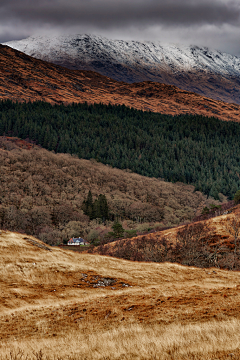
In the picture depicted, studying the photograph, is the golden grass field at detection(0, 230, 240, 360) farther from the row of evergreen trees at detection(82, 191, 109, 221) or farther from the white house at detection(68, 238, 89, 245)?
the row of evergreen trees at detection(82, 191, 109, 221)

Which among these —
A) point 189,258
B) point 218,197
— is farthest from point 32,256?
point 218,197

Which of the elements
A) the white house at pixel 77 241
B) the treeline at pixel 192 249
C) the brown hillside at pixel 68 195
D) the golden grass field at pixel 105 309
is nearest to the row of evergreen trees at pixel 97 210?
the brown hillside at pixel 68 195

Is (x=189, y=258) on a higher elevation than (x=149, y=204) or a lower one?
higher

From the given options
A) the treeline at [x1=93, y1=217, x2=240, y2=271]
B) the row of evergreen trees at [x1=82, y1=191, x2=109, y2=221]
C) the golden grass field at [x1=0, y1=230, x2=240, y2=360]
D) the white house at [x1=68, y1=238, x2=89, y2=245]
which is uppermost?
the golden grass field at [x1=0, y1=230, x2=240, y2=360]

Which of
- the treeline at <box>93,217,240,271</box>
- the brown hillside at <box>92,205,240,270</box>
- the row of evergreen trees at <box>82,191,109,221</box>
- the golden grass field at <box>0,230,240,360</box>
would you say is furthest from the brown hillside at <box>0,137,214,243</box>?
the golden grass field at <box>0,230,240,360</box>

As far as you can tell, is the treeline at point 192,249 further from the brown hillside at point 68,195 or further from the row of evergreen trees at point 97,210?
the row of evergreen trees at point 97,210

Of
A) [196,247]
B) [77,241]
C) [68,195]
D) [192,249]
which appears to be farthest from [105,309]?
[68,195]

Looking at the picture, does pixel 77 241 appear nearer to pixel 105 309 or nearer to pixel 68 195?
pixel 68 195

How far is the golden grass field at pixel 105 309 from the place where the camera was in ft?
28.9

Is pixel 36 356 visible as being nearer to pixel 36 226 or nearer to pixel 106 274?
pixel 106 274

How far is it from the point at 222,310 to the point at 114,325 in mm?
5609

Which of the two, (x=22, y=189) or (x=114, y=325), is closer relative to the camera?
(x=114, y=325)

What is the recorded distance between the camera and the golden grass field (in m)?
8.81

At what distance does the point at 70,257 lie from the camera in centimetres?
2945
